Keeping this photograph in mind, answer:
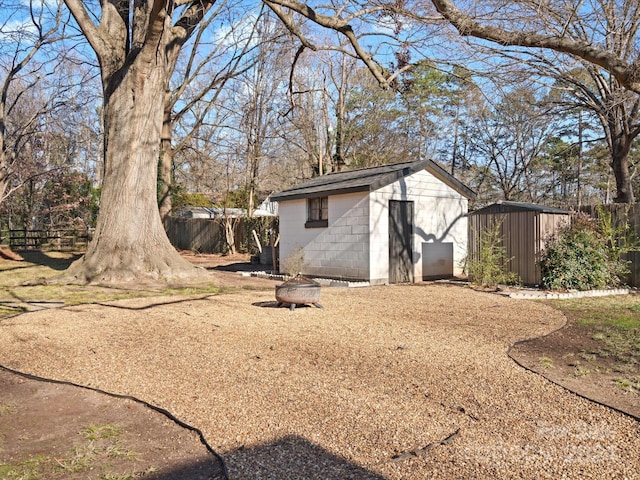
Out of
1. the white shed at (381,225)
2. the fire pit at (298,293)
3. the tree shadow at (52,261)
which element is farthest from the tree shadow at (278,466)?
the tree shadow at (52,261)

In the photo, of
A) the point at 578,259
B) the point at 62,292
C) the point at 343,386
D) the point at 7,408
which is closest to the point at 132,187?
the point at 62,292

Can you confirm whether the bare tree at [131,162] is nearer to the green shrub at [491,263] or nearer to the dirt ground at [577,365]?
the green shrub at [491,263]

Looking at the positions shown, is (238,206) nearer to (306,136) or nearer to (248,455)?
(306,136)

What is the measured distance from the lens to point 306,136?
2734 centimetres

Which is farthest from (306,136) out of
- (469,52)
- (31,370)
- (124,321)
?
(31,370)

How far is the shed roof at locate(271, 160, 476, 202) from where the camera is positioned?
12195 millimetres

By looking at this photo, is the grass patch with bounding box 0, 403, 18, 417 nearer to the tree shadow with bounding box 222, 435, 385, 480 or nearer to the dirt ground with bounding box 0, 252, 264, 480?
the dirt ground with bounding box 0, 252, 264, 480

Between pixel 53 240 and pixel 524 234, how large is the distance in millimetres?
22796

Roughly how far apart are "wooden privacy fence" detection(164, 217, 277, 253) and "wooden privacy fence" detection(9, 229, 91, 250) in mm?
4386

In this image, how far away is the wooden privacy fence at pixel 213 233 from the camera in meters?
23.0

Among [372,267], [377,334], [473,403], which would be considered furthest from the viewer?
[372,267]

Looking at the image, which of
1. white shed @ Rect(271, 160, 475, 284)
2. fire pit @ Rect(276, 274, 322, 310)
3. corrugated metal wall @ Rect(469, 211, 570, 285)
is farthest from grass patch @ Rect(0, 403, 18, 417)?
corrugated metal wall @ Rect(469, 211, 570, 285)

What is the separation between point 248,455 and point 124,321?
457 centimetres

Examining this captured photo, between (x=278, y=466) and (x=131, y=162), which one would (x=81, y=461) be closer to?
(x=278, y=466)
